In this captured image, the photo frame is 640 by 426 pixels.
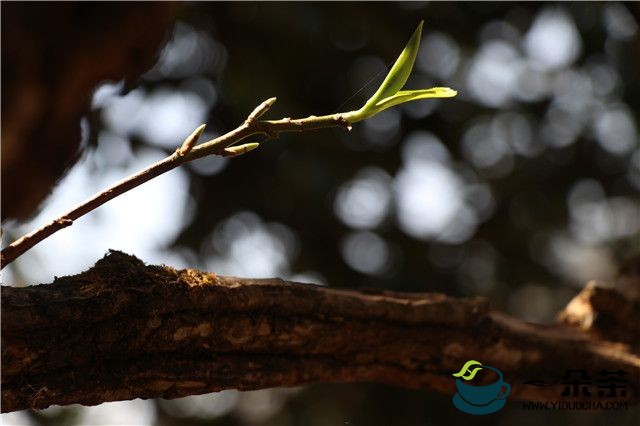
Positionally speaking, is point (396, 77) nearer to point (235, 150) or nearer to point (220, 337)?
point (235, 150)

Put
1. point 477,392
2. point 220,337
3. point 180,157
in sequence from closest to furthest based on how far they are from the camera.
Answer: point 180,157, point 220,337, point 477,392

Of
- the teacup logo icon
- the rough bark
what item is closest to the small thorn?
the rough bark

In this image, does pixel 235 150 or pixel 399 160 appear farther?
pixel 399 160

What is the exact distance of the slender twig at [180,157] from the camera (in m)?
0.40

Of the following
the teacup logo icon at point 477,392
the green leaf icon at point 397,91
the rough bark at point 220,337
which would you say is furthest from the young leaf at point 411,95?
the teacup logo icon at point 477,392

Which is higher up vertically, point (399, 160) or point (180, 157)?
point (399, 160)

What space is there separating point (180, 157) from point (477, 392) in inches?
18.6

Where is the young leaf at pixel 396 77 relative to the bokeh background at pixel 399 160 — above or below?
below

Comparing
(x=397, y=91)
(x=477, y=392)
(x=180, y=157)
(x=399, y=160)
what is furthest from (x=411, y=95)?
(x=399, y=160)

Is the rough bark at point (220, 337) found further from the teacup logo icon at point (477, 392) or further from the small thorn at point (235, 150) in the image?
the small thorn at point (235, 150)

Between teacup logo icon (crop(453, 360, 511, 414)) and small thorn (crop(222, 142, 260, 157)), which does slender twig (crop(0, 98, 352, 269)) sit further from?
teacup logo icon (crop(453, 360, 511, 414))

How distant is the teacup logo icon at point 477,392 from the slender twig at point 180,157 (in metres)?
0.40

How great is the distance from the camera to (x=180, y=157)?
0.40 metres

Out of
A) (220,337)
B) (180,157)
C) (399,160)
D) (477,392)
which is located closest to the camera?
(180,157)
